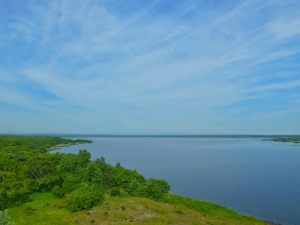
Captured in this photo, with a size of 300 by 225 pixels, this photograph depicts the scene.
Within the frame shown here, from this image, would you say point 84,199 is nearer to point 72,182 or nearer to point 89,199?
point 89,199

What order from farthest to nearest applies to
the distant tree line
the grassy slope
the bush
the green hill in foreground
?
1. the distant tree line
2. the bush
3. the green hill in foreground
4. the grassy slope

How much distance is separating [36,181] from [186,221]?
113ft

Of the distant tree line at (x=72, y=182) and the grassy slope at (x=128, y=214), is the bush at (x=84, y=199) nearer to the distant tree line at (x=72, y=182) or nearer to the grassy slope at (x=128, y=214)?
the distant tree line at (x=72, y=182)

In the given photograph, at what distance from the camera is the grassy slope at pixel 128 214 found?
4350cm

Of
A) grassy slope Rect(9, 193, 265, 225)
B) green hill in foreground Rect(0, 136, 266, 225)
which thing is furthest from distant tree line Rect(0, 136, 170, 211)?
grassy slope Rect(9, 193, 265, 225)

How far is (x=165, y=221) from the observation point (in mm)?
43219

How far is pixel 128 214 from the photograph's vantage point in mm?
46438

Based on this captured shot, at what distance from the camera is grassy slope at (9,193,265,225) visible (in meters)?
43.5

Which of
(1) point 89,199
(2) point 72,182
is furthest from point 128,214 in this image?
(2) point 72,182

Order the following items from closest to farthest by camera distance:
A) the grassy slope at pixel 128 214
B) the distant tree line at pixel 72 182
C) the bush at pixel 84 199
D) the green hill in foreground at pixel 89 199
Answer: the grassy slope at pixel 128 214
the green hill in foreground at pixel 89 199
the bush at pixel 84 199
the distant tree line at pixel 72 182

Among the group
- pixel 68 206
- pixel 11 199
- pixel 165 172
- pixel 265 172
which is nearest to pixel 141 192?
pixel 68 206

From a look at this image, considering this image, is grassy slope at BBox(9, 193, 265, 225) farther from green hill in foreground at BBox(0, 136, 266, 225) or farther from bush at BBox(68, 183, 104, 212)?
bush at BBox(68, 183, 104, 212)

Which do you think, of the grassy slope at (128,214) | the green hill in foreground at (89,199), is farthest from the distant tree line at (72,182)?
the grassy slope at (128,214)

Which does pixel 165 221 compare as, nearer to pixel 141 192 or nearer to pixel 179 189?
pixel 141 192
